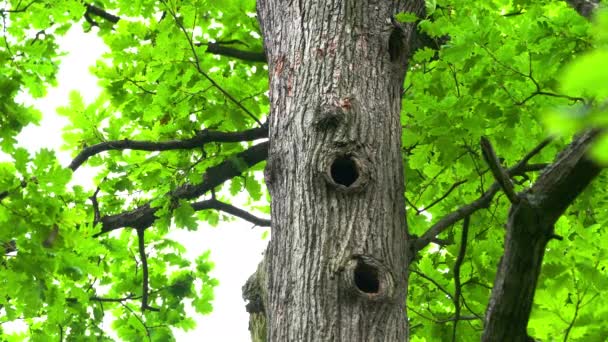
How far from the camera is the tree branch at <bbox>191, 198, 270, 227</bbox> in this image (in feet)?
15.5

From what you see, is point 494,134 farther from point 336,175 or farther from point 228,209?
point 228,209

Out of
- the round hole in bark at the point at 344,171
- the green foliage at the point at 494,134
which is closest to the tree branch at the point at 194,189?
the green foliage at the point at 494,134

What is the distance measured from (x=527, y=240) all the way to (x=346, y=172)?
845 millimetres

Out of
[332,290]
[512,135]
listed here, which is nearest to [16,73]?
[332,290]

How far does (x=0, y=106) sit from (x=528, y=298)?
280 centimetres

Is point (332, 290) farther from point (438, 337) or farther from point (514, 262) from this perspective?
point (438, 337)

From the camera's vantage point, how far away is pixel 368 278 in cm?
285

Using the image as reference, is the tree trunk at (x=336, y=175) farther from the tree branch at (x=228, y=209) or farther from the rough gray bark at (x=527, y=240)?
the tree branch at (x=228, y=209)

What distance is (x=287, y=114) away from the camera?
10.7ft

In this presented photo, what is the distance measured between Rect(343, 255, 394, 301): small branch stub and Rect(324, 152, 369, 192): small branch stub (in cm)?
31

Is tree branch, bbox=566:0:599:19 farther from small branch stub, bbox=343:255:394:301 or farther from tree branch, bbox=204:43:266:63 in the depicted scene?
tree branch, bbox=204:43:266:63

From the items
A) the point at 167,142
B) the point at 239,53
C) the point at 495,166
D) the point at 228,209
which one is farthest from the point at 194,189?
the point at 495,166

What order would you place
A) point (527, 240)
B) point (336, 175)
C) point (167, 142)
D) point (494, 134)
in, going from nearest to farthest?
point (527, 240) → point (336, 175) → point (494, 134) → point (167, 142)

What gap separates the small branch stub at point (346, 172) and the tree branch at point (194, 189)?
1.45 metres
